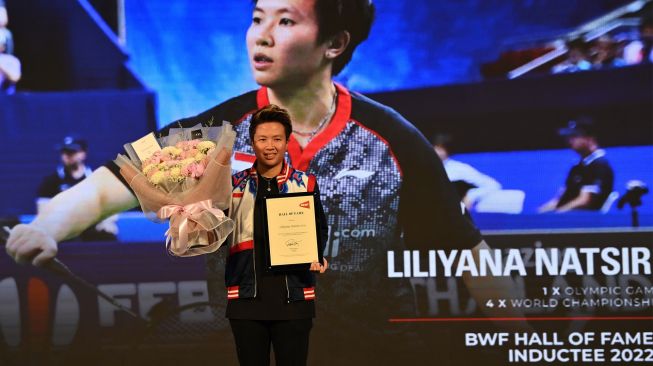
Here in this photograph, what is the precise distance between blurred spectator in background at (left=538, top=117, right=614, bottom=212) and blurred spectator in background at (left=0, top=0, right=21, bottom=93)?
279cm

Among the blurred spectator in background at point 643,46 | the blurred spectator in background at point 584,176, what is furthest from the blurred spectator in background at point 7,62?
the blurred spectator in background at point 643,46

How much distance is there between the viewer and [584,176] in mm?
4352

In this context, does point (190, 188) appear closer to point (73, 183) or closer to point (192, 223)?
point (192, 223)

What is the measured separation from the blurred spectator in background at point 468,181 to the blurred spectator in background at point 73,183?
1734 mm

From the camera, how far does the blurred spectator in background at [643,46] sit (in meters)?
4.38

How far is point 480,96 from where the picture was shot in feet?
14.4

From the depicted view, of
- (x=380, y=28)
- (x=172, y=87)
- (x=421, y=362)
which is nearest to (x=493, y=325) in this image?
(x=421, y=362)

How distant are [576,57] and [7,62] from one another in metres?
2.92

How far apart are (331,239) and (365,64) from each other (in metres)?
0.91

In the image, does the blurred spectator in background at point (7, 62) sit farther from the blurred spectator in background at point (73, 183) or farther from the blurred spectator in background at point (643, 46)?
the blurred spectator in background at point (643, 46)

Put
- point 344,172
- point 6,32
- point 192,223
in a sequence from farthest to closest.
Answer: point 6,32
point 344,172
point 192,223

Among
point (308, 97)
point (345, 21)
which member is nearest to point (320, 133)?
point (308, 97)

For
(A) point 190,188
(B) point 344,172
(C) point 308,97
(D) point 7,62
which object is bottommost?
(A) point 190,188

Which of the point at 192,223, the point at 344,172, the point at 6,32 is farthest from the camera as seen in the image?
the point at 6,32
